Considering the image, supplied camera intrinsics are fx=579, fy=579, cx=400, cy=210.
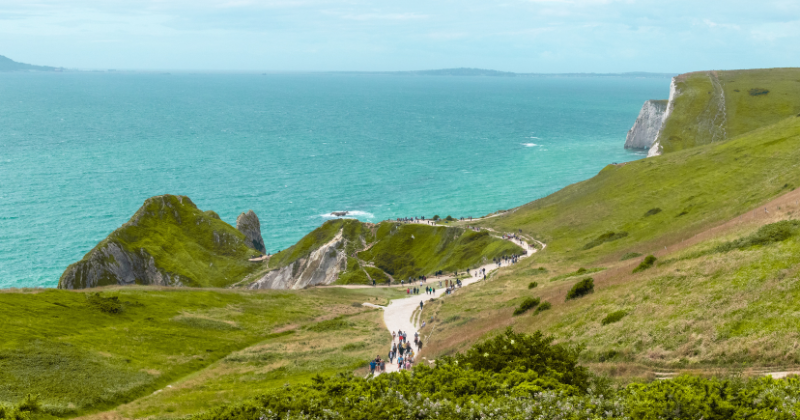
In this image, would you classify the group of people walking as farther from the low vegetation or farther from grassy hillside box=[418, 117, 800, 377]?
the low vegetation

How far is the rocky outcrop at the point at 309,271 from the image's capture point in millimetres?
90500

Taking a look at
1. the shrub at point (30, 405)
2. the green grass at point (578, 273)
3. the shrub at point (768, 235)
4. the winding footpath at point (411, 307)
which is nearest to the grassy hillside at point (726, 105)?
the winding footpath at point (411, 307)

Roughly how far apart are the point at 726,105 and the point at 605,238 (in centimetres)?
12004

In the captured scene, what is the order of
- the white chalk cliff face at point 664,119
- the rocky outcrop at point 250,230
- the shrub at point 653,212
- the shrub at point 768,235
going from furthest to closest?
the white chalk cliff face at point 664,119 → the rocky outcrop at point 250,230 → the shrub at point 653,212 → the shrub at point 768,235

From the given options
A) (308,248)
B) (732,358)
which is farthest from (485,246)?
(732,358)

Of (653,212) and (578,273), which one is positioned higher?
(653,212)

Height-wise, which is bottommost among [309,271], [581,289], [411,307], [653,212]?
[309,271]

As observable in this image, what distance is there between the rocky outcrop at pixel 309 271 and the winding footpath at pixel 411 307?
54.0 feet

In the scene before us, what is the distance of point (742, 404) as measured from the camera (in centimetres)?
1852

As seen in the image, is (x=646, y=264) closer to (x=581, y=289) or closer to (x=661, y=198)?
(x=581, y=289)

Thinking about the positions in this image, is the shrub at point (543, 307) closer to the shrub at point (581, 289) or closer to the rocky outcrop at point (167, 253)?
the shrub at point (581, 289)

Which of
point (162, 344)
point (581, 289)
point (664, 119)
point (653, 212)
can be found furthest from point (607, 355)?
point (664, 119)

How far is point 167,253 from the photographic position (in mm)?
88250

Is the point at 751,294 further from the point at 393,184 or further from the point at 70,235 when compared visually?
the point at 393,184
